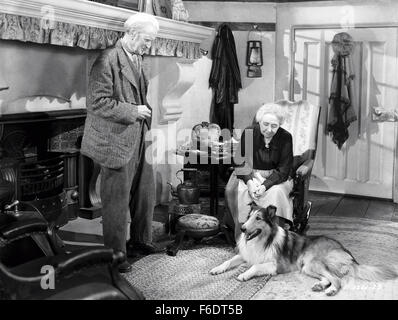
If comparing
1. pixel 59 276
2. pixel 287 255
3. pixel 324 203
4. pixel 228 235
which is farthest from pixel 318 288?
pixel 324 203

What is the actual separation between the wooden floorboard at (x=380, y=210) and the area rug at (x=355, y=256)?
216mm

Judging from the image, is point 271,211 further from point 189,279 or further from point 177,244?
point 177,244

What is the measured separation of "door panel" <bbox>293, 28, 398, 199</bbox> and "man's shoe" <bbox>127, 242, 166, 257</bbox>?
2887 millimetres

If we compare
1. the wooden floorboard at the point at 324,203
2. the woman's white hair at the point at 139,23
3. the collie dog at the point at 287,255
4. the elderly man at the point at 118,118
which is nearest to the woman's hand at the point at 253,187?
the collie dog at the point at 287,255

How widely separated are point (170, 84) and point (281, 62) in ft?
5.13

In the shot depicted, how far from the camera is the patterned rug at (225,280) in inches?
131

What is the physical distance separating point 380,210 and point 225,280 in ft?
8.69

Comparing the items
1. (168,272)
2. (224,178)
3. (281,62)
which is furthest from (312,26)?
(168,272)

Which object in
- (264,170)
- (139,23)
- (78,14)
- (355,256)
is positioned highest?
(78,14)

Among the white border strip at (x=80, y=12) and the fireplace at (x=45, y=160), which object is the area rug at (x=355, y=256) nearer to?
the fireplace at (x=45, y=160)

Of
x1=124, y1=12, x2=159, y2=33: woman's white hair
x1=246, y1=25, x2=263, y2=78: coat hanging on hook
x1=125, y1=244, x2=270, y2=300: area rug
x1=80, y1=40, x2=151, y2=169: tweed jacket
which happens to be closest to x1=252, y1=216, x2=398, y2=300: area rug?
x1=125, y1=244, x2=270, y2=300: area rug

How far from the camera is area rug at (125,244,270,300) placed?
10.9 ft

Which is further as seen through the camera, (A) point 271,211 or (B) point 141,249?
(B) point 141,249

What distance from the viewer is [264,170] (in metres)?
4.24
